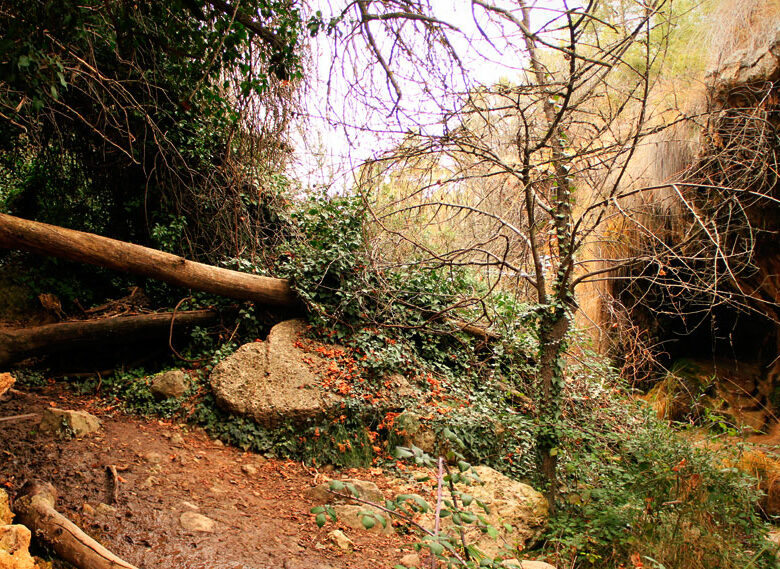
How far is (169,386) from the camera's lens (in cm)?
466

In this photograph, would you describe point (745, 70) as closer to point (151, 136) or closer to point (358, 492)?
point (358, 492)

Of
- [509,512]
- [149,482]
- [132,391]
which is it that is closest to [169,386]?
[132,391]

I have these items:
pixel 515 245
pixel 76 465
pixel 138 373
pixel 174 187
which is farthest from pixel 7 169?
pixel 515 245

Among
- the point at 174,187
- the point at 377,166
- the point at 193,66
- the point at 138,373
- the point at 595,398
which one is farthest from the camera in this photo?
the point at 174,187

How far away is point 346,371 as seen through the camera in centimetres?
497

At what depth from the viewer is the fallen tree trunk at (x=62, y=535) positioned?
2260mm

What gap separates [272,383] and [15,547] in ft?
8.44

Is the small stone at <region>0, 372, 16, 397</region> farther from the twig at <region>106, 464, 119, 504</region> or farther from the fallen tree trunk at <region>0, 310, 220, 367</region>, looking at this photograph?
the twig at <region>106, 464, 119, 504</region>

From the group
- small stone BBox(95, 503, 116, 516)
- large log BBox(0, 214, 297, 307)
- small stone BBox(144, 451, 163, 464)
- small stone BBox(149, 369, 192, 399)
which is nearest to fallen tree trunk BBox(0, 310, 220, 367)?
large log BBox(0, 214, 297, 307)

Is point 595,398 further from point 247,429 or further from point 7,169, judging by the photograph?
point 7,169

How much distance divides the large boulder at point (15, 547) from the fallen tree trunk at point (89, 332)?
3234 mm

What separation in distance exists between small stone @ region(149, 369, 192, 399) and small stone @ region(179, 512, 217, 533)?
6.16 feet

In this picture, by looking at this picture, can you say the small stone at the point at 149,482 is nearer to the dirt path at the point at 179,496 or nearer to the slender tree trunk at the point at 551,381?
the dirt path at the point at 179,496

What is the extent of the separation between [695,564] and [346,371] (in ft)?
11.2
